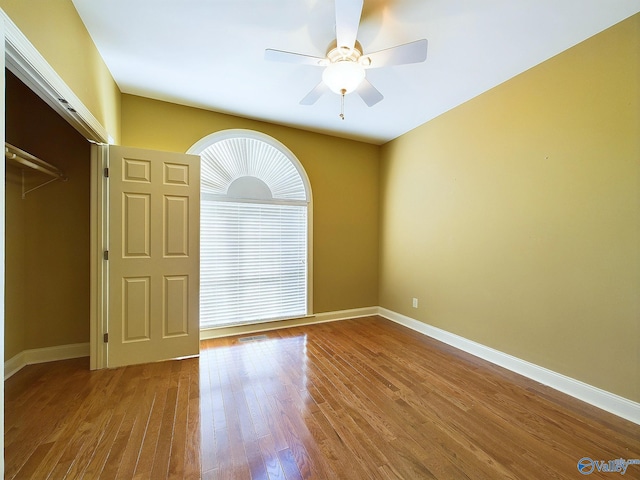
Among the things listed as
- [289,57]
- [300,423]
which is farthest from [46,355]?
[289,57]

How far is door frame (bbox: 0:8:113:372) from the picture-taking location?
3.89ft

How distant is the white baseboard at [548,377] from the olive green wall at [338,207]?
1178 millimetres

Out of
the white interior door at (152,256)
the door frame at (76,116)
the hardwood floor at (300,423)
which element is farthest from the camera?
the white interior door at (152,256)

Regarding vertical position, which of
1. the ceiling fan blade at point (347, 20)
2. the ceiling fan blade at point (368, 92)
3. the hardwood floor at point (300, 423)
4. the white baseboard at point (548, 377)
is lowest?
the hardwood floor at point (300, 423)

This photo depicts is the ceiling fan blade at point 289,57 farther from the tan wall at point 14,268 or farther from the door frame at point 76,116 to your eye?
the tan wall at point 14,268

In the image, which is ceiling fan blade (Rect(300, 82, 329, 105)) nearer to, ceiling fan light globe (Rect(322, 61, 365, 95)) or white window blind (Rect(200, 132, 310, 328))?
ceiling fan light globe (Rect(322, 61, 365, 95))

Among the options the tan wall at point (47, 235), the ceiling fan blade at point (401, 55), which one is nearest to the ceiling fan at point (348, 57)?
the ceiling fan blade at point (401, 55)

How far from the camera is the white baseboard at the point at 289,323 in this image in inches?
127

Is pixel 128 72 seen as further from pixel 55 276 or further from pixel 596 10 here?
pixel 596 10

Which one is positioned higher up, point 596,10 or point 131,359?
point 596,10

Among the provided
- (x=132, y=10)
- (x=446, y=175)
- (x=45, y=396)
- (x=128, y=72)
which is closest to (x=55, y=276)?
(x=45, y=396)

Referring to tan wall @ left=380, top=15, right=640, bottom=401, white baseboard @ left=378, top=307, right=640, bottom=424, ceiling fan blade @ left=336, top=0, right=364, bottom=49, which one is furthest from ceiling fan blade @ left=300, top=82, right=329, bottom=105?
white baseboard @ left=378, top=307, right=640, bottom=424

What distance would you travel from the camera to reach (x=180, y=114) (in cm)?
307

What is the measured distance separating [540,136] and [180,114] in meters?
3.67
